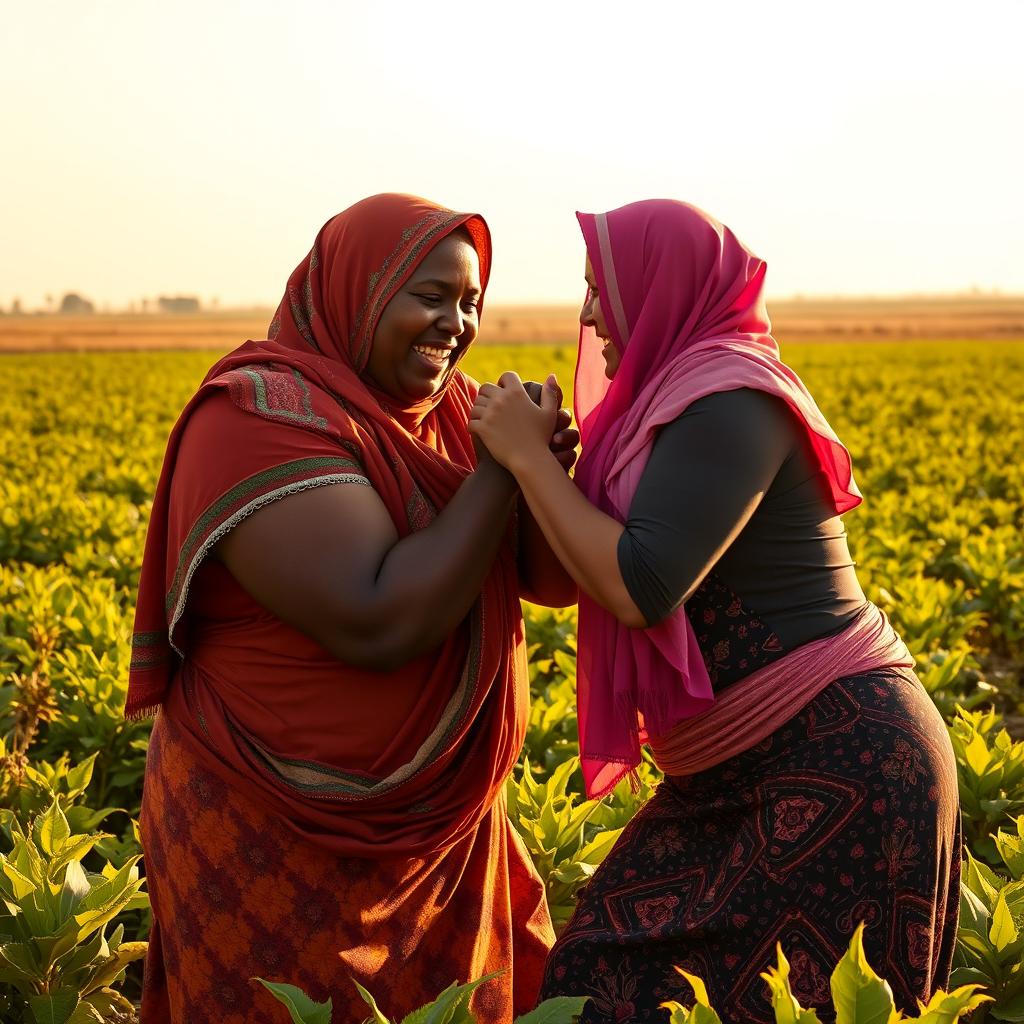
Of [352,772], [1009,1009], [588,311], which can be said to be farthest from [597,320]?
[1009,1009]

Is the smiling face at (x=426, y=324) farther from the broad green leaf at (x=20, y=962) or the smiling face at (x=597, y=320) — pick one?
the broad green leaf at (x=20, y=962)

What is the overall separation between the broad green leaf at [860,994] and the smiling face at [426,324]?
1.39m

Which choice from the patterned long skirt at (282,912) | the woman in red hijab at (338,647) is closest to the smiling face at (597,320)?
the woman in red hijab at (338,647)

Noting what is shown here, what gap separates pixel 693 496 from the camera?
2.18 meters

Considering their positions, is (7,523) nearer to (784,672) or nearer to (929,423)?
(784,672)

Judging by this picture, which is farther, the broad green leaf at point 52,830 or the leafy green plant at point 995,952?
the broad green leaf at point 52,830

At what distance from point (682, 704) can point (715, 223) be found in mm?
929

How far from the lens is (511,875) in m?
2.99

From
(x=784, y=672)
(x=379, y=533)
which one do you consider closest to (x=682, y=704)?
(x=784, y=672)

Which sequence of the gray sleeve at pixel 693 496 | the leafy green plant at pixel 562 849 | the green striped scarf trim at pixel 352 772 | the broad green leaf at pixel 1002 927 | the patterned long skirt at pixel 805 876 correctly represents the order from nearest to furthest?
the gray sleeve at pixel 693 496 → the patterned long skirt at pixel 805 876 → the green striped scarf trim at pixel 352 772 → the broad green leaf at pixel 1002 927 → the leafy green plant at pixel 562 849

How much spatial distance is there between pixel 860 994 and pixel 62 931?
5.97 ft

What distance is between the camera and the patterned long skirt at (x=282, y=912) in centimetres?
252

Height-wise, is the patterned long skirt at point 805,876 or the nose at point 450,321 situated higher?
the nose at point 450,321

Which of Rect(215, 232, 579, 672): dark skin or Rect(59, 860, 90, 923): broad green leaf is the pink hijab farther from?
Rect(59, 860, 90, 923): broad green leaf
